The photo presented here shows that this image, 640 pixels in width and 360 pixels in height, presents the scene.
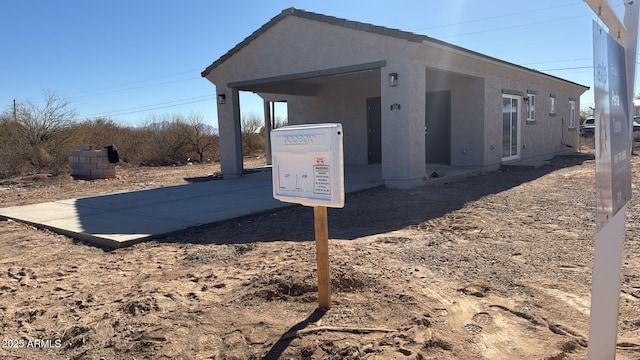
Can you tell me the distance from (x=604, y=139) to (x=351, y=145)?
14.6 meters

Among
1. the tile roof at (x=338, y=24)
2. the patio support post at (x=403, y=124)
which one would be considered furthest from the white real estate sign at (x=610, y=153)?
the patio support post at (x=403, y=124)

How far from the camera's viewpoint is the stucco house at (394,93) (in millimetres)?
10305

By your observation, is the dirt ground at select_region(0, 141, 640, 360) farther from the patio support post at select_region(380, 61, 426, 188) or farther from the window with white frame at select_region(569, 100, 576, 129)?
the window with white frame at select_region(569, 100, 576, 129)

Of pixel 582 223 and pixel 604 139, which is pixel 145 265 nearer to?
pixel 604 139

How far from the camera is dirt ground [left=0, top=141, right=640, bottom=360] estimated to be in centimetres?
304

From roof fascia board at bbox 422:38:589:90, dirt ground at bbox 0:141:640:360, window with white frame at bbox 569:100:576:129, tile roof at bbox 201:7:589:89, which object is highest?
tile roof at bbox 201:7:589:89

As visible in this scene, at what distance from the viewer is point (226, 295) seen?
3.96 metres

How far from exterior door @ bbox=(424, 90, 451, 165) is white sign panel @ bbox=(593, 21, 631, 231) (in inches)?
493

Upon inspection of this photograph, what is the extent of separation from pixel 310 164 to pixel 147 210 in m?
6.14

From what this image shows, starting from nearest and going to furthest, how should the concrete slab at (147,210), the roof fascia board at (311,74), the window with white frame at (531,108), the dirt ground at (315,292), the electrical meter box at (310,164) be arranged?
the dirt ground at (315,292) → the electrical meter box at (310,164) → the concrete slab at (147,210) → the roof fascia board at (311,74) → the window with white frame at (531,108)

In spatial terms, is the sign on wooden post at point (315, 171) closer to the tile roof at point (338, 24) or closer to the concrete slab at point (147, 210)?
the concrete slab at point (147, 210)

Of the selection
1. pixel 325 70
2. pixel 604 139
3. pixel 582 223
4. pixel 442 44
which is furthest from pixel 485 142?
pixel 604 139

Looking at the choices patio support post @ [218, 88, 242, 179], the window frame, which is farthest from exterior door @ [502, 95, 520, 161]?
patio support post @ [218, 88, 242, 179]

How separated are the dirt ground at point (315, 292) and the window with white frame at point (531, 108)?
1022cm
